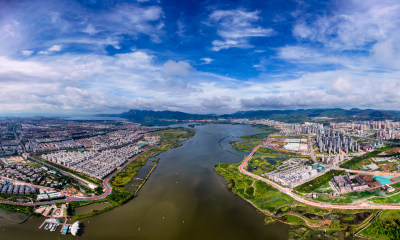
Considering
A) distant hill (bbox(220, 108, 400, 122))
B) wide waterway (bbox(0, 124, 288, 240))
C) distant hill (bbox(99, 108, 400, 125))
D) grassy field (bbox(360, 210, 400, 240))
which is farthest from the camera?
distant hill (bbox(99, 108, 400, 125))

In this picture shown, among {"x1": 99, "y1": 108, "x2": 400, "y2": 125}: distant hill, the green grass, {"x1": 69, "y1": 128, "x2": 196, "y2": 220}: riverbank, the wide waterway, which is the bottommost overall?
the wide waterway

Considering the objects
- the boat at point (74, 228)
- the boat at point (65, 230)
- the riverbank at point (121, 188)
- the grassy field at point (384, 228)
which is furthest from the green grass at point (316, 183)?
the boat at point (65, 230)

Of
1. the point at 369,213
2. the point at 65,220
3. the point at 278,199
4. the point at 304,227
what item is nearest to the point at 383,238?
the point at 369,213

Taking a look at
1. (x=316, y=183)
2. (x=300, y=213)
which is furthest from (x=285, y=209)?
(x=316, y=183)

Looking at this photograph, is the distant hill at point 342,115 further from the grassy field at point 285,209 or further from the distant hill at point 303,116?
the grassy field at point 285,209

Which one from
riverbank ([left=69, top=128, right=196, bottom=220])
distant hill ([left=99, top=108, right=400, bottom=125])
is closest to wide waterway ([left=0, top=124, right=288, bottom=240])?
riverbank ([left=69, top=128, right=196, bottom=220])

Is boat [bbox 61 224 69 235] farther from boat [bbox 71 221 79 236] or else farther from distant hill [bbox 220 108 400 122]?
distant hill [bbox 220 108 400 122]

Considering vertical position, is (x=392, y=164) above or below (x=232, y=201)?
above

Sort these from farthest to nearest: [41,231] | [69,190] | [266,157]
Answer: [266,157] → [69,190] → [41,231]

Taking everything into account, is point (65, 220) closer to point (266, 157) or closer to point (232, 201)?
point (232, 201)

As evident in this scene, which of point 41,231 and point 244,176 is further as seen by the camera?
point 244,176

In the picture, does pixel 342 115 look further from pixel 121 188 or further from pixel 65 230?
pixel 65 230
